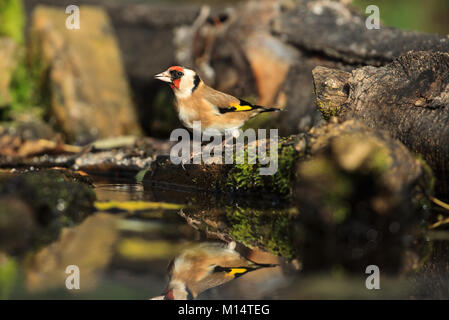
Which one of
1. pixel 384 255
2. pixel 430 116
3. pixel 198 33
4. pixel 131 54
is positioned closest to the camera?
pixel 384 255

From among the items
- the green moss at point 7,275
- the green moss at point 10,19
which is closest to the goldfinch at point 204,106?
the green moss at point 7,275

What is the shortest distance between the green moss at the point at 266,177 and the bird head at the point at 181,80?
106 cm

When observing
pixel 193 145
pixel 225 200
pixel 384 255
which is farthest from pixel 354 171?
pixel 193 145

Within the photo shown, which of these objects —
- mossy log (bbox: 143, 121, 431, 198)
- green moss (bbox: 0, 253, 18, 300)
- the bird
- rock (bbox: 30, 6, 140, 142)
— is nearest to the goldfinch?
mossy log (bbox: 143, 121, 431, 198)

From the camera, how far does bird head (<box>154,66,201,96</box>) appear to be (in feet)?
17.5

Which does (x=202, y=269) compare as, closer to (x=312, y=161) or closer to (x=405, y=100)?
(x=312, y=161)

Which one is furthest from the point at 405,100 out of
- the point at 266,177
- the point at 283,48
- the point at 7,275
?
the point at 283,48

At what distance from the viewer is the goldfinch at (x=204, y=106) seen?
208 inches

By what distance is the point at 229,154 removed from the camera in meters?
4.73

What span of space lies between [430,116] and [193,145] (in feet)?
7.81

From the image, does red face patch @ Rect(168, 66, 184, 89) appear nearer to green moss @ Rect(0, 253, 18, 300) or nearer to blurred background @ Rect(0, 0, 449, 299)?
blurred background @ Rect(0, 0, 449, 299)

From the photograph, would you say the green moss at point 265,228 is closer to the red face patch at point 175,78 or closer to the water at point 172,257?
the water at point 172,257

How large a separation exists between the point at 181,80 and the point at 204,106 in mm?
336
